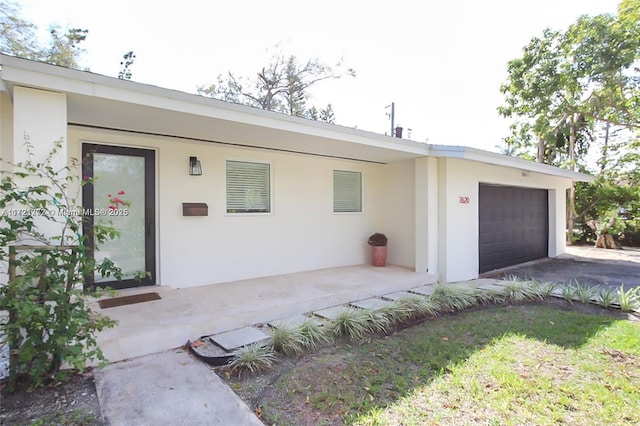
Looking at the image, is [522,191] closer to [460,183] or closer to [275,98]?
[460,183]

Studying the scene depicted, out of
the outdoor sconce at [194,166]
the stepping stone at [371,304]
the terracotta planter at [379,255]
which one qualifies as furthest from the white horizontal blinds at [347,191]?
the outdoor sconce at [194,166]

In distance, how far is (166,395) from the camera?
2781 millimetres

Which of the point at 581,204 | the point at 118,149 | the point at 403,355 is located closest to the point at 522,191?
the point at 581,204

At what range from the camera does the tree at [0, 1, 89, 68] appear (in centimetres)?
1128

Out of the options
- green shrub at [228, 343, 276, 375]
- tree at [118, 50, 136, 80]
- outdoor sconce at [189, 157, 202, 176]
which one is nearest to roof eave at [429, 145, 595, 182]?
outdoor sconce at [189, 157, 202, 176]

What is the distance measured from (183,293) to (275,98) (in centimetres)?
1556

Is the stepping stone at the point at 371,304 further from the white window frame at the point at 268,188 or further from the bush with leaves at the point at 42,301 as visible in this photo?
the bush with leaves at the point at 42,301

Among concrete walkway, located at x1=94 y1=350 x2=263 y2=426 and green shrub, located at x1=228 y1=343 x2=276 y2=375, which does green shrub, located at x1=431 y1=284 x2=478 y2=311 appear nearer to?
green shrub, located at x1=228 y1=343 x2=276 y2=375

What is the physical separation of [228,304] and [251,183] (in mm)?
2561

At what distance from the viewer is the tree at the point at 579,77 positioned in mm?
10227

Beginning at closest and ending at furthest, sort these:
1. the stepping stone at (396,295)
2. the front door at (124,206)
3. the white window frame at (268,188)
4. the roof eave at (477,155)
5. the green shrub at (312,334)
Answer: the green shrub at (312,334) → the front door at (124,206) → the stepping stone at (396,295) → the white window frame at (268,188) → the roof eave at (477,155)

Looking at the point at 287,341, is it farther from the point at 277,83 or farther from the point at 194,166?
the point at 277,83

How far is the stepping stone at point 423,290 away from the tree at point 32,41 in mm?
12731

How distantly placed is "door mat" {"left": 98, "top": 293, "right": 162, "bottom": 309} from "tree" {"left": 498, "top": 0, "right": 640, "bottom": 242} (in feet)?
44.8
